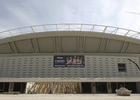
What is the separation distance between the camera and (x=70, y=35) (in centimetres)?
3688

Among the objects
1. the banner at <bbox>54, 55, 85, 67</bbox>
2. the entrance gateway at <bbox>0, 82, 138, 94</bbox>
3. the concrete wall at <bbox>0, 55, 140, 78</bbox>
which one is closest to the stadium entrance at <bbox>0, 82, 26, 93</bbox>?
the entrance gateway at <bbox>0, 82, 138, 94</bbox>

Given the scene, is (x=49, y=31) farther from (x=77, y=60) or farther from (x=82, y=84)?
(x=82, y=84)

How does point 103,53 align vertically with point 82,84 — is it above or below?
above

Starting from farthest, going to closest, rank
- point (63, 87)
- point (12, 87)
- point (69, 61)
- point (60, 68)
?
point (69, 61) → point (60, 68) → point (12, 87) → point (63, 87)

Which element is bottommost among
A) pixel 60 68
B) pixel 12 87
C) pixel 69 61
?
pixel 12 87

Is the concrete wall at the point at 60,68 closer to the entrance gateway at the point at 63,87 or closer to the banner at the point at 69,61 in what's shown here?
the banner at the point at 69,61

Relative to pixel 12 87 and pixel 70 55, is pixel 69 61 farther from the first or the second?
pixel 12 87

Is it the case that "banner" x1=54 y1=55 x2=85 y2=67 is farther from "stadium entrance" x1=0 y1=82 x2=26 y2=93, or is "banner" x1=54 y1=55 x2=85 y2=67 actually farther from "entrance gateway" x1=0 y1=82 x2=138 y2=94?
"stadium entrance" x1=0 y1=82 x2=26 y2=93

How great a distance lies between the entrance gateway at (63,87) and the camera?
28.4m

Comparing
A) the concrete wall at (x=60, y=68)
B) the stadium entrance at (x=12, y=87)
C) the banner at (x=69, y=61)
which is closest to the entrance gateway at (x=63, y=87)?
the stadium entrance at (x=12, y=87)

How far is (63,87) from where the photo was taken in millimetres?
29031

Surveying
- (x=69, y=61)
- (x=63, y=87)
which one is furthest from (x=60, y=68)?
(x=63, y=87)

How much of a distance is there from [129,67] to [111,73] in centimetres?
538

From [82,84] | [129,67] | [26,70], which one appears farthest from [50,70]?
[129,67]
